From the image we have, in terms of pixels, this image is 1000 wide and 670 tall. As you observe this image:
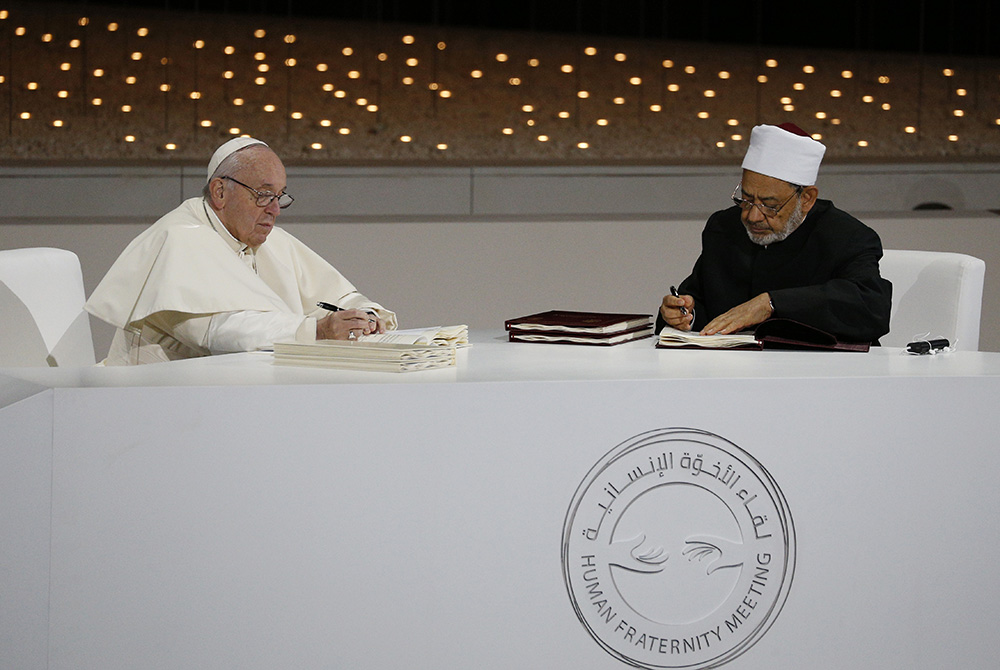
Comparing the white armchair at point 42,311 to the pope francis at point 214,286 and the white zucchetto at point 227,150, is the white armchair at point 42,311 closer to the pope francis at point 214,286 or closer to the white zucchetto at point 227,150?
the pope francis at point 214,286

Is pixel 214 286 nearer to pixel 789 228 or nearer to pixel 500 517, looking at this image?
pixel 500 517

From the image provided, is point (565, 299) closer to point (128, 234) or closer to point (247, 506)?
point (128, 234)

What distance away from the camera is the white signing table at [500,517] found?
173 centimetres

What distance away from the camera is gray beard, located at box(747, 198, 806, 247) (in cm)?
279

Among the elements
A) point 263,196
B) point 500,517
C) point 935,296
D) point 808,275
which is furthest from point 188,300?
point 935,296

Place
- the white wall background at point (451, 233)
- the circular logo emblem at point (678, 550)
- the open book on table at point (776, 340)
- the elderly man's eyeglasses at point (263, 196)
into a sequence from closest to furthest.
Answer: the circular logo emblem at point (678, 550) → the open book on table at point (776, 340) → the elderly man's eyeglasses at point (263, 196) → the white wall background at point (451, 233)

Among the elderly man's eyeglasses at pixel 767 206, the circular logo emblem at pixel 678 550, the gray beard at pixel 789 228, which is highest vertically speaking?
the elderly man's eyeglasses at pixel 767 206

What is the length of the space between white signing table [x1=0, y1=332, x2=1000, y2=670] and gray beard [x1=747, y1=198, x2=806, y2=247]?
825mm

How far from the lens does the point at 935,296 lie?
2.94 metres

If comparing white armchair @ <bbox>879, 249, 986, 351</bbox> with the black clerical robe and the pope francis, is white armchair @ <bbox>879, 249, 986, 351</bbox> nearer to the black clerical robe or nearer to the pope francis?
the black clerical robe

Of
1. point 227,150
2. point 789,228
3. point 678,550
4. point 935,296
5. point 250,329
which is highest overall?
point 227,150

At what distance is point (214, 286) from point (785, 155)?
1.35 metres

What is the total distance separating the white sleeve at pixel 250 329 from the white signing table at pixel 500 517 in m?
0.38

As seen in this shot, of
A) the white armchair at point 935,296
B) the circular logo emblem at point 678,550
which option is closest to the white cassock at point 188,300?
the circular logo emblem at point 678,550
